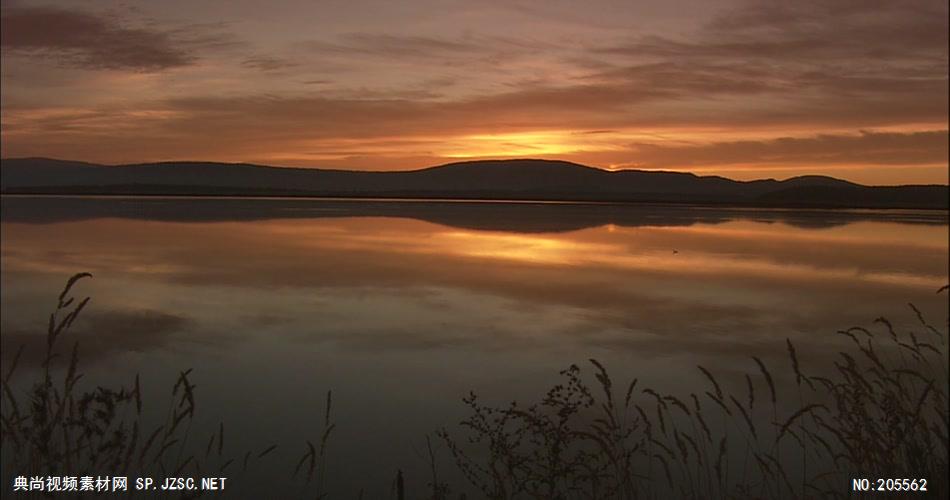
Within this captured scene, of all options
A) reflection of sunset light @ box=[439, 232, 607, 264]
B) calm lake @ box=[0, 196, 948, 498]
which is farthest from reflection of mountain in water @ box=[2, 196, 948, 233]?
calm lake @ box=[0, 196, 948, 498]

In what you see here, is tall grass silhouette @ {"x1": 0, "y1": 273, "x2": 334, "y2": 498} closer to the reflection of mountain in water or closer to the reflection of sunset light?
the reflection of sunset light

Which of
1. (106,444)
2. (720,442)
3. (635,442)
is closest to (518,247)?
(635,442)

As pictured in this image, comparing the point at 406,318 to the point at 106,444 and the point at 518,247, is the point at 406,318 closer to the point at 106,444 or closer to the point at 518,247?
the point at 106,444

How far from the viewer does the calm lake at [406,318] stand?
385 inches

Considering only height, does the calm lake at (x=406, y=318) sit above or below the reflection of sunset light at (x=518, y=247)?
below

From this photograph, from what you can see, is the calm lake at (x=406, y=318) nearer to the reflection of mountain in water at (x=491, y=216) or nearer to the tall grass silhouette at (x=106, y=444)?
the tall grass silhouette at (x=106, y=444)

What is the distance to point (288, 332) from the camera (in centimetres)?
1422

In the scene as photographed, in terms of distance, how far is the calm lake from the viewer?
32.1 feet

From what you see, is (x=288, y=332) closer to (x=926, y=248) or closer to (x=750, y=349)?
(x=750, y=349)

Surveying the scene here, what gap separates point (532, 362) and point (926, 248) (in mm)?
26850

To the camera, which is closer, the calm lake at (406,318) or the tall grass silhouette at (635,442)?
the tall grass silhouette at (635,442)

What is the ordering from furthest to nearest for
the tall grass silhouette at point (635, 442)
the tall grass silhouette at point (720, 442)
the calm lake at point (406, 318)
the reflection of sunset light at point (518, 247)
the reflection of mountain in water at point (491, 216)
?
the reflection of mountain in water at point (491, 216) → the reflection of sunset light at point (518, 247) → the calm lake at point (406, 318) → the tall grass silhouette at point (720, 442) → the tall grass silhouette at point (635, 442)

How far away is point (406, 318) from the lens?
16016 millimetres

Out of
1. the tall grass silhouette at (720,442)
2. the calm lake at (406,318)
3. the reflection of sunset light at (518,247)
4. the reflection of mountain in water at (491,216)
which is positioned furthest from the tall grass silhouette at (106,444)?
the reflection of mountain in water at (491,216)
